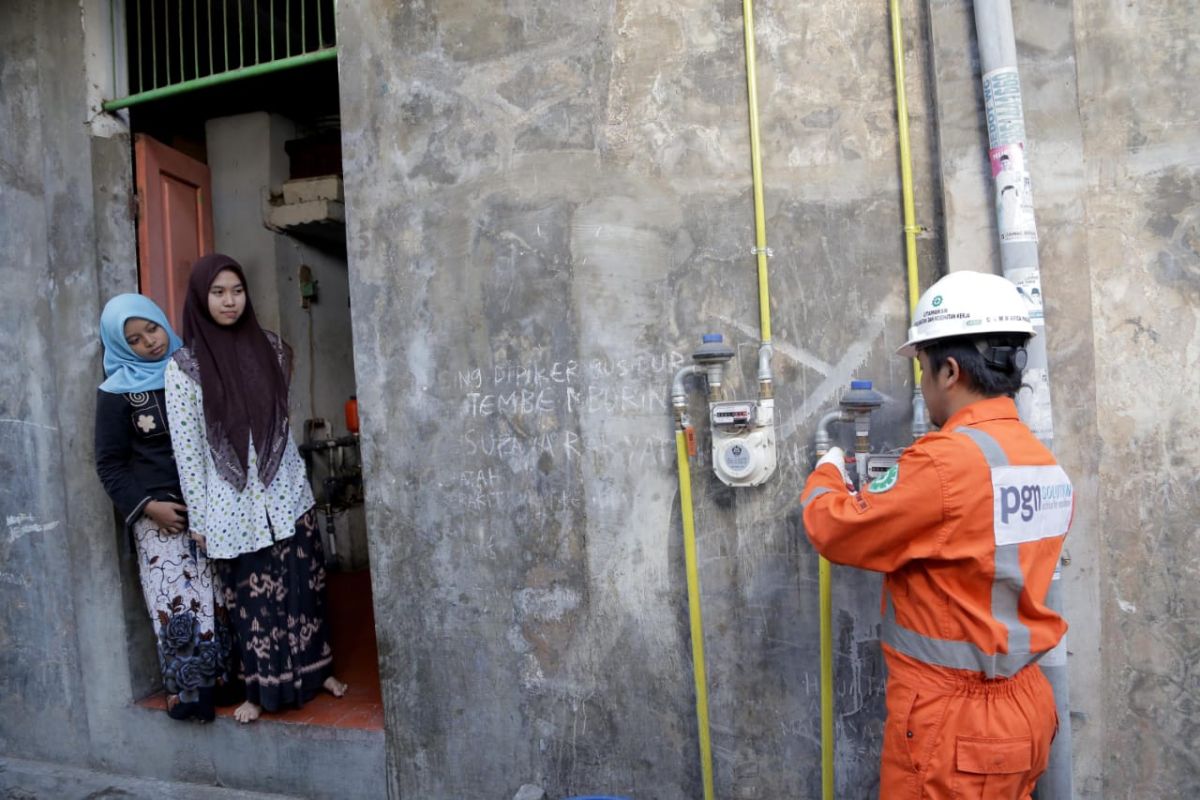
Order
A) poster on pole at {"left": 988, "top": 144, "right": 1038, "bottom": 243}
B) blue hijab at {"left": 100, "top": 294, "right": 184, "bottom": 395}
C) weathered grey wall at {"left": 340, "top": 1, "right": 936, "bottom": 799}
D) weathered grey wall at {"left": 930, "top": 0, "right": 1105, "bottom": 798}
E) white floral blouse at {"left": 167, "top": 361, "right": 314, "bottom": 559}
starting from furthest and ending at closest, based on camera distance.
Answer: blue hijab at {"left": 100, "top": 294, "right": 184, "bottom": 395} → white floral blouse at {"left": 167, "top": 361, "right": 314, "bottom": 559} → weathered grey wall at {"left": 340, "top": 1, "right": 936, "bottom": 799} → weathered grey wall at {"left": 930, "top": 0, "right": 1105, "bottom": 798} → poster on pole at {"left": 988, "top": 144, "right": 1038, "bottom": 243}

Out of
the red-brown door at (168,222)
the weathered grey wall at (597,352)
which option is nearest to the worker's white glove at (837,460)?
the weathered grey wall at (597,352)

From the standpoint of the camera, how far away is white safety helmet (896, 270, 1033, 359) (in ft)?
5.91

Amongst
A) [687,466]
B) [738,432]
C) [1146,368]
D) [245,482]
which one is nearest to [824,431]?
[738,432]

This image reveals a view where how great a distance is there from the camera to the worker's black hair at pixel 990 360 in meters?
1.81

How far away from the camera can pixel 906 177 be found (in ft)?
7.98

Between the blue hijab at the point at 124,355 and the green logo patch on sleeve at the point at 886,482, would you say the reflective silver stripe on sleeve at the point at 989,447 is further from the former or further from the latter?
the blue hijab at the point at 124,355

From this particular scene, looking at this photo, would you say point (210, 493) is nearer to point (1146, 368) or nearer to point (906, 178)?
point (906, 178)

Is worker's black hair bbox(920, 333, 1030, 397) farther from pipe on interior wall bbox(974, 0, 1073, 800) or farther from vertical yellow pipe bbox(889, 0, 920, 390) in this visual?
vertical yellow pipe bbox(889, 0, 920, 390)

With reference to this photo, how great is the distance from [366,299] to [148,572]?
1.65 meters

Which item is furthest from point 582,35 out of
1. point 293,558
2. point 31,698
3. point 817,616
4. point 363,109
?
point 31,698

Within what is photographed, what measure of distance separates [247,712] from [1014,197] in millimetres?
3585

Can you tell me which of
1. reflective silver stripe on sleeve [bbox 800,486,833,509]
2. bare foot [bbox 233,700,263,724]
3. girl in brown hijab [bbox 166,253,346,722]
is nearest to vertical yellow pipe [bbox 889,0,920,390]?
reflective silver stripe on sleeve [bbox 800,486,833,509]

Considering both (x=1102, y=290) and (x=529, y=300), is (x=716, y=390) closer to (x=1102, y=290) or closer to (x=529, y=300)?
(x=529, y=300)

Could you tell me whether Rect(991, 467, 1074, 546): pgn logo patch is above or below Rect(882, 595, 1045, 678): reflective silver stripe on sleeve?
above
